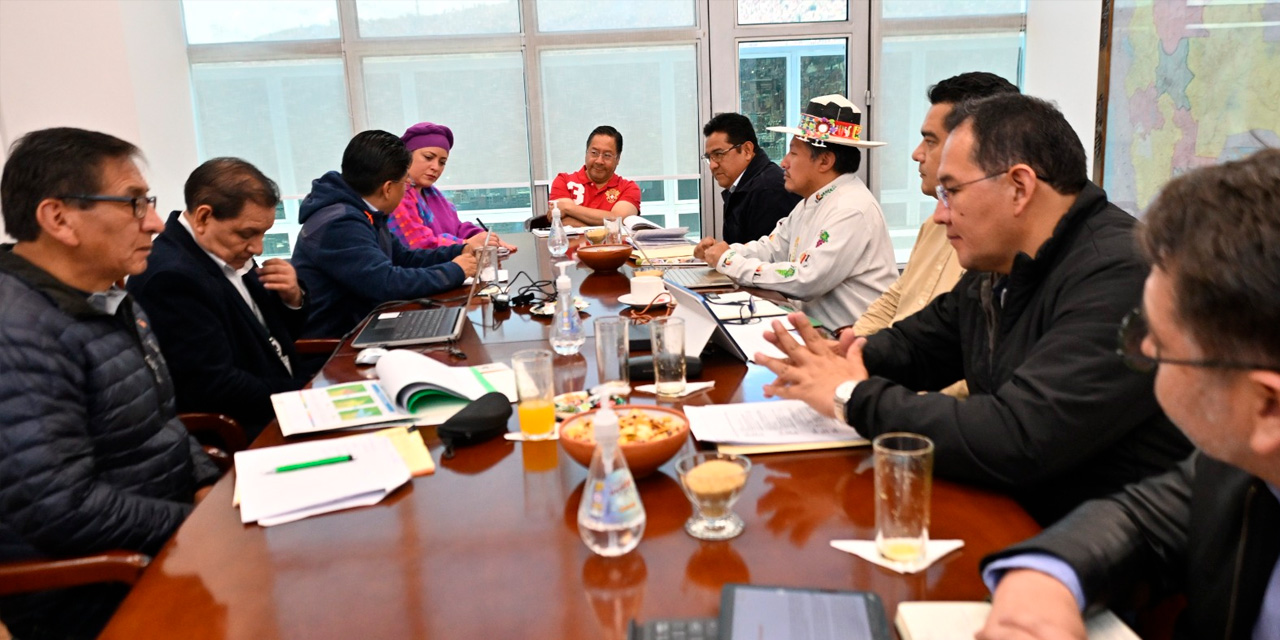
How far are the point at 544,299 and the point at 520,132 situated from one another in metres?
3.70

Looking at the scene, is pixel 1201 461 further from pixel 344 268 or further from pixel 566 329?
pixel 344 268

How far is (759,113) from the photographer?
6363mm

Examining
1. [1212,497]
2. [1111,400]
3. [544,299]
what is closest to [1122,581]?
[1212,497]

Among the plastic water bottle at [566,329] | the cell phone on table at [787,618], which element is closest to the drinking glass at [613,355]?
the plastic water bottle at [566,329]

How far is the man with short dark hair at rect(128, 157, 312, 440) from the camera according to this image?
88.7 inches

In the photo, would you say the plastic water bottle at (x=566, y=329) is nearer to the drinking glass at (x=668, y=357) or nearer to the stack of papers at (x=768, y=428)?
the drinking glass at (x=668, y=357)

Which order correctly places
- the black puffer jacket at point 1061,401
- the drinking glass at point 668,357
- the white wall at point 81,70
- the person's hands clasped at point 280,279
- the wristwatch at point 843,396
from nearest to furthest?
the black puffer jacket at point 1061,401 → the wristwatch at point 843,396 → the drinking glass at point 668,357 → the person's hands clasped at point 280,279 → the white wall at point 81,70

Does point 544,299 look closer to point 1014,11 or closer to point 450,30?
point 450,30

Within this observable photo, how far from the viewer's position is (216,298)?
2.35 metres

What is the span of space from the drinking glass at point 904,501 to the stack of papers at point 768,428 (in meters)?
0.34

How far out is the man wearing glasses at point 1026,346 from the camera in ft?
4.05

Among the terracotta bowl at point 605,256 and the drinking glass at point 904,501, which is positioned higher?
the drinking glass at point 904,501

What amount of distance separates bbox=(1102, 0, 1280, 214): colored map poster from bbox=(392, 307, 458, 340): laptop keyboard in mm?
2330

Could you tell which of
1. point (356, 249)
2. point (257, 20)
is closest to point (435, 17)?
point (257, 20)
